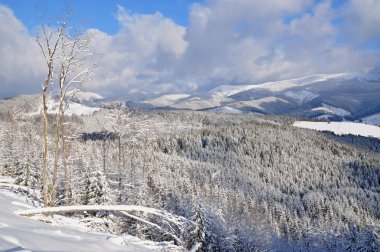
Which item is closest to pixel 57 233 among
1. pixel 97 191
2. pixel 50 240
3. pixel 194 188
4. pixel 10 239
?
pixel 50 240

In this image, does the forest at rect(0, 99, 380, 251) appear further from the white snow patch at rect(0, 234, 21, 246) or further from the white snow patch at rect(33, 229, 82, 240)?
the white snow patch at rect(0, 234, 21, 246)

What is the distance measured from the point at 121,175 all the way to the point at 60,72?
71.4 ft

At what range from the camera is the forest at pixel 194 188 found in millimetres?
21295

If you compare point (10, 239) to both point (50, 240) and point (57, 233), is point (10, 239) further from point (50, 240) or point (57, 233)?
point (57, 233)

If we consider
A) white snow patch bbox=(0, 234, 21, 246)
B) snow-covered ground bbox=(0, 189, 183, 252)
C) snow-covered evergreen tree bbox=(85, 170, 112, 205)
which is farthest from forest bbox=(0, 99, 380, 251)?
white snow patch bbox=(0, 234, 21, 246)

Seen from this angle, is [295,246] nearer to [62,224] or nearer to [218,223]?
[218,223]

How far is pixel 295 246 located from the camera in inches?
3263

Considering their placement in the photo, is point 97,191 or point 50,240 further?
point 97,191

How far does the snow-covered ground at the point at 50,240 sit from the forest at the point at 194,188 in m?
0.68

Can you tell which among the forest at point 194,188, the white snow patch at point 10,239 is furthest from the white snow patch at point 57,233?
the forest at point 194,188

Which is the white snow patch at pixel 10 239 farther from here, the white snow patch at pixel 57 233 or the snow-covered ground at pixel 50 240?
the white snow patch at pixel 57 233

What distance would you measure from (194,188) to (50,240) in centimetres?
10131

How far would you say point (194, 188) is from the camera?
106 meters

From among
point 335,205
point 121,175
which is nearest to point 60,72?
point 121,175
